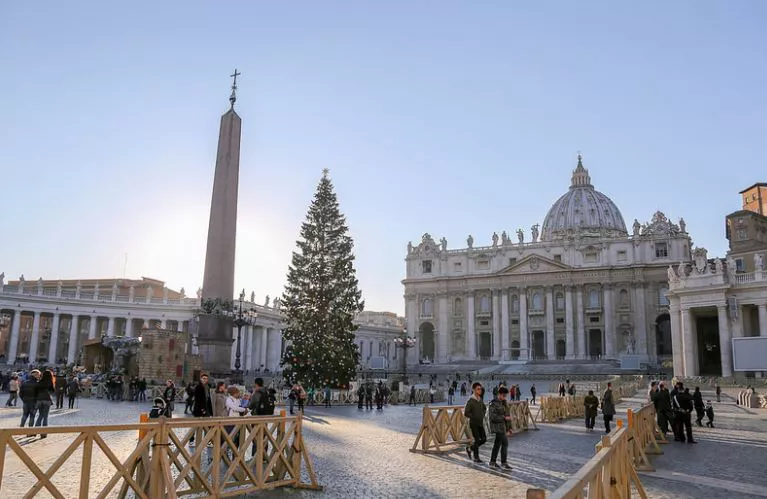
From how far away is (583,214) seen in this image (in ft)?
357

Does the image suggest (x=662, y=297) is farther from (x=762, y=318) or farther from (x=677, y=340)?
(x=762, y=318)

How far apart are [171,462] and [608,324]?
7656 cm

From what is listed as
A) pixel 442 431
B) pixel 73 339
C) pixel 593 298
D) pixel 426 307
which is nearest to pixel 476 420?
pixel 442 431

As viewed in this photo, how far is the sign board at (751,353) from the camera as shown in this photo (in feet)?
113

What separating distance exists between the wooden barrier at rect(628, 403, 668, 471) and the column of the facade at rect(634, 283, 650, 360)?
63395 mm

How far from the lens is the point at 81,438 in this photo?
20.1 feet

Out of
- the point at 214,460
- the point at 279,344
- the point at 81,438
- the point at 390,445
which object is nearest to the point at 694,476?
the point at 390,445

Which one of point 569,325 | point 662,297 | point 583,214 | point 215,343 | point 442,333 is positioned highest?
point 583,214

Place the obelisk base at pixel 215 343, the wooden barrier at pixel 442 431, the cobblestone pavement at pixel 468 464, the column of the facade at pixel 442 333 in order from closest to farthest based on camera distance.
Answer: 1. the cobblestone pavement at pixel 468 464
2. the wooden barrier at pixel 442 431
3. the obelisk base at pixel 215 343
4. the column of the facade at pixel 442 333

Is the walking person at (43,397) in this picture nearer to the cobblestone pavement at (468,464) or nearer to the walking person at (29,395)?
the walking person at (29,395)

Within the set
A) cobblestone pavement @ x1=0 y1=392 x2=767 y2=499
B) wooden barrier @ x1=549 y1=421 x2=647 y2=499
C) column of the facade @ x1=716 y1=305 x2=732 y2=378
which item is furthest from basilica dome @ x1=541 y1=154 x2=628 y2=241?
wooden barrier @ x1=549 y1=421 x2=647 y2=499

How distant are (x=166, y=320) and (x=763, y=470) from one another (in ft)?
217

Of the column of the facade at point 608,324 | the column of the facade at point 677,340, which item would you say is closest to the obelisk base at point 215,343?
the column of the facade at point 677,340

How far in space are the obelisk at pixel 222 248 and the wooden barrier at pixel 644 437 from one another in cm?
1534
